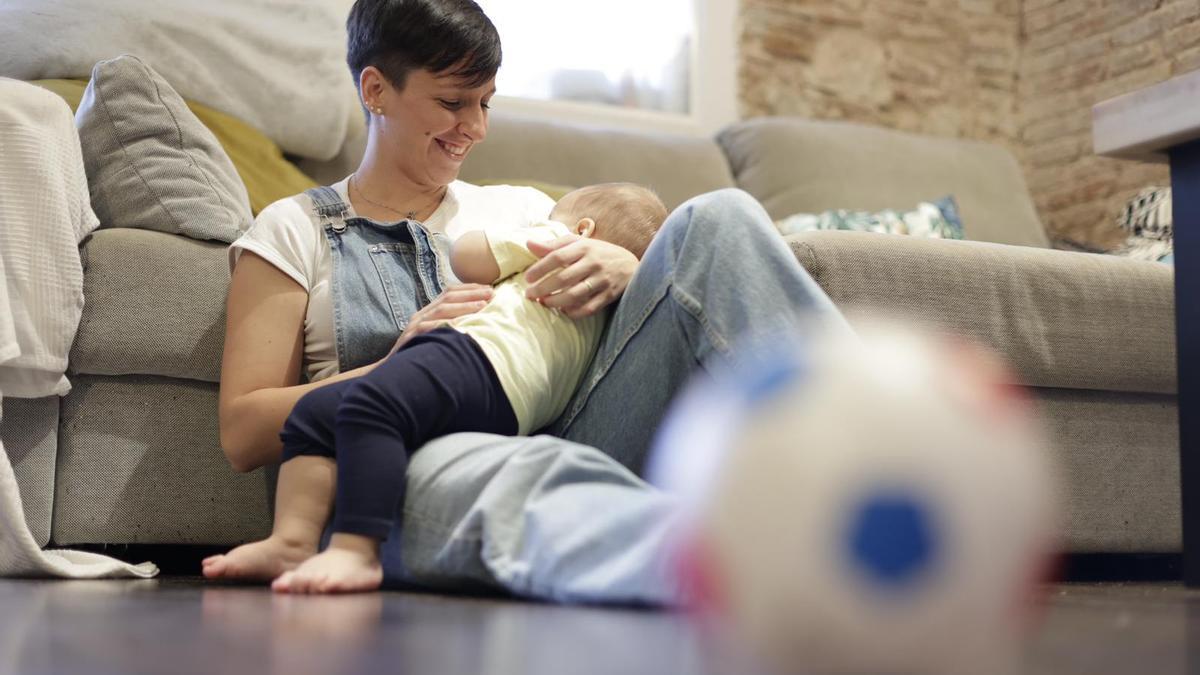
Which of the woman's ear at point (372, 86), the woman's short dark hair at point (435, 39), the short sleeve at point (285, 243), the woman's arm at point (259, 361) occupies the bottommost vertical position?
the woman's arm at point (259, 361)

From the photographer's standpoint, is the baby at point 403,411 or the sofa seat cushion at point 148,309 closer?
the baby at point 403,411

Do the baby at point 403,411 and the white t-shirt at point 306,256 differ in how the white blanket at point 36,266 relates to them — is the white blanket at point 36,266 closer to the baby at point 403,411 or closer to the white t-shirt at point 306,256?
the white t-shirt at point 306,256

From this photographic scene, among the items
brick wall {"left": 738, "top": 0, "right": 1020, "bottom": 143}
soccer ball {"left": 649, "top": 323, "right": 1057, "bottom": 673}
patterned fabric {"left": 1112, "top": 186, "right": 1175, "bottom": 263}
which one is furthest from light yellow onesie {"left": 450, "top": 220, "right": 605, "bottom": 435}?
brick wall {"left": 738, "top": 0, "right": 1020, "bottom": 143}

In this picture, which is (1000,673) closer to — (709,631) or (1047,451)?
(709,631)

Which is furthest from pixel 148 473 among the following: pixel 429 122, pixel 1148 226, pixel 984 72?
pixel 984 72

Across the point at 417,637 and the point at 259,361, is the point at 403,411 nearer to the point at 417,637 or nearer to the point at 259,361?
the point at 259,361

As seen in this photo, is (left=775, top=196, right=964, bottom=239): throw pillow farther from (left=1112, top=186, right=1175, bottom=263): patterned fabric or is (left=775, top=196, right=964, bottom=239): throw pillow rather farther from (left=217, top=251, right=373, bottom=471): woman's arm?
(left=217, top=251, right=373, bottom=471): woman's arm

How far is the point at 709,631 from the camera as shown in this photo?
593 mm

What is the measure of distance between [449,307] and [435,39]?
43 cm

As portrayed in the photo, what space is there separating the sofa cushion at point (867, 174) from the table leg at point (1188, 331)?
5.32 feet

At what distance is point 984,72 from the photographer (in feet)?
12.9

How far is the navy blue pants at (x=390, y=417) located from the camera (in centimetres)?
112

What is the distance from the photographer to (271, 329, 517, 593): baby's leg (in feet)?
3.53

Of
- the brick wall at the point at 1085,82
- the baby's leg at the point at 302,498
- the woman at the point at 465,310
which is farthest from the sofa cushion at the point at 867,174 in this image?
the baby's leg at the point at 302,498
